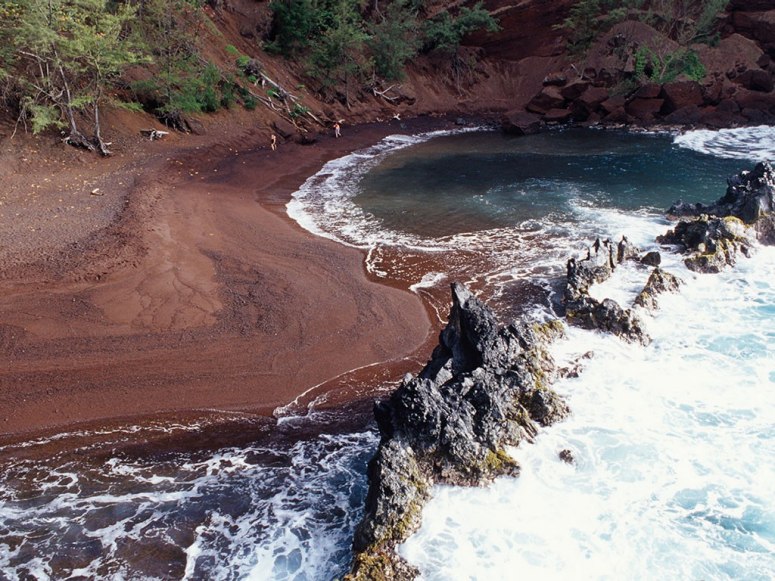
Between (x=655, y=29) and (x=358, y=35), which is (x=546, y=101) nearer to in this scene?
(x=655, y=29)

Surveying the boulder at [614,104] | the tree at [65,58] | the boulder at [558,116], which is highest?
the tree at [65,58]

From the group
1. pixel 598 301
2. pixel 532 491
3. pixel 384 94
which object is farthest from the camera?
pixel 384 94

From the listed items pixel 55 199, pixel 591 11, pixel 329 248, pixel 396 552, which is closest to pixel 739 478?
pixel 396 552

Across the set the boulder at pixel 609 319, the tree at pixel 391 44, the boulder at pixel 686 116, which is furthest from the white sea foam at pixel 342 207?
the boulder at pixel 686 116

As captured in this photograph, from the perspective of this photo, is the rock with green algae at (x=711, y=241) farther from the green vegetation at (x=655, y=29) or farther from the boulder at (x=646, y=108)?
the green vegetation at (x=655, y=29)

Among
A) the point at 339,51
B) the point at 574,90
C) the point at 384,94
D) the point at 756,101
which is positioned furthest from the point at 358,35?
the point at 756,101

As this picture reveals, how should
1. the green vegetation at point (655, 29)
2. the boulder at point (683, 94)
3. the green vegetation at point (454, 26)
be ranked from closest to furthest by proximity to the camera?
the boulder at point (683, 94), the green vegetation at point (655, 29), the green vegetation at point (454, 26)

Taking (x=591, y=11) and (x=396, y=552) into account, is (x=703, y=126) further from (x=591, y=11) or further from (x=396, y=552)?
(x=396, y=552)
